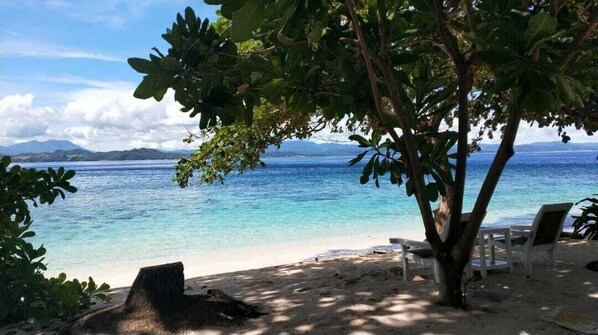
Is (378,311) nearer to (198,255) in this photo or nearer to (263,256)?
(263,256)

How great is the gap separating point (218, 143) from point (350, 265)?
2.49 m

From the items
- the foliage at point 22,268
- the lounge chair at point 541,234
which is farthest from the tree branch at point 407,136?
the foliage at point 22,268

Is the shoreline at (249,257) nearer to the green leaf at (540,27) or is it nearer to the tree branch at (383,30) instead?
the tree branch at (383,30)

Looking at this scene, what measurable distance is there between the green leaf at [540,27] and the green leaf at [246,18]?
141 centimetres

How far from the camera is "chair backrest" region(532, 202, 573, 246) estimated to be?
5.26m

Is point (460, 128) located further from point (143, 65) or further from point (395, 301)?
point (143, 65)

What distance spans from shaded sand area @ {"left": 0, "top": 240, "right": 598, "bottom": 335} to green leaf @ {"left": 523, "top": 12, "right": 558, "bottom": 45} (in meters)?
2.03

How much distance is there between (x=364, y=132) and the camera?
30.9 ft

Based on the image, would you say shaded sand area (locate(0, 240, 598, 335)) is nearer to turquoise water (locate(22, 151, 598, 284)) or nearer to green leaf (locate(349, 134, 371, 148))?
green leaf (locate(349, 134, 371, 148))

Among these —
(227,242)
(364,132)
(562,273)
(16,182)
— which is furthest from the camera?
(227,242)

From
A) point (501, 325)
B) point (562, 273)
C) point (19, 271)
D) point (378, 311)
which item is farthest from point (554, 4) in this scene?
point (19, 271)

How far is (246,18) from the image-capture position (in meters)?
2.03

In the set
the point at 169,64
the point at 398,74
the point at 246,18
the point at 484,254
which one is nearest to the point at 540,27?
the point at 398,74

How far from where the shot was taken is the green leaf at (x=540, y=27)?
7.79ft
